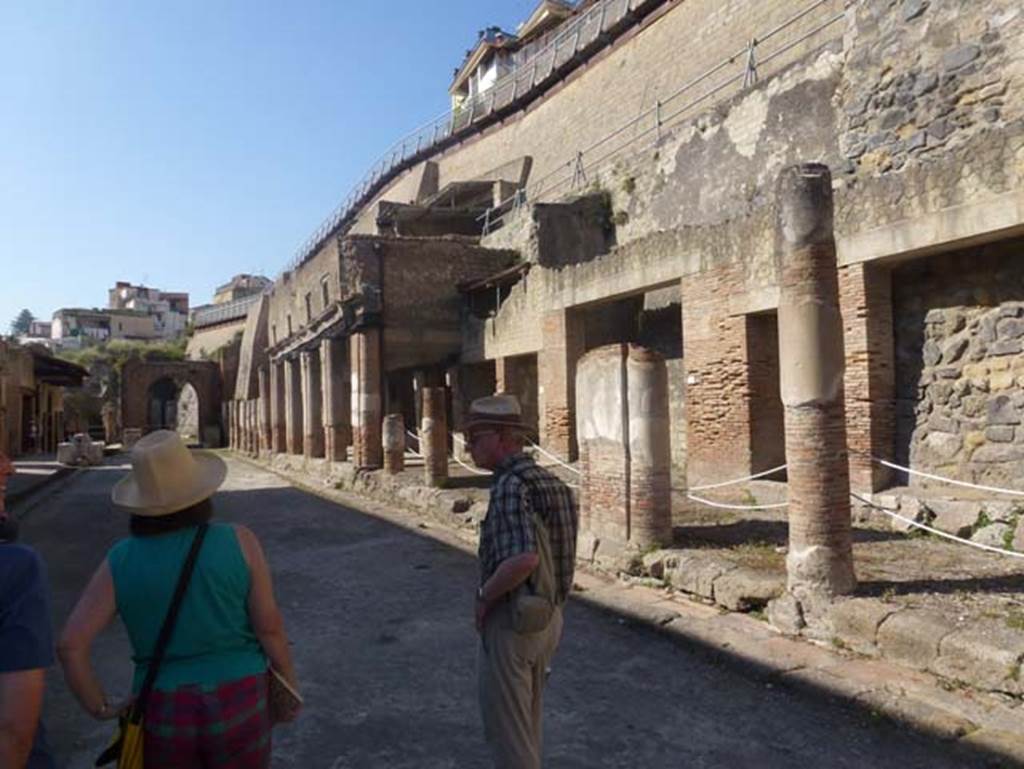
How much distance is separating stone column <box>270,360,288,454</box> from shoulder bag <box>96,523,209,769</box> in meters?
24.4

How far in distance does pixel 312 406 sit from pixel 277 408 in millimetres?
5638

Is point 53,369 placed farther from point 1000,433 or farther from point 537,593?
point 537,593

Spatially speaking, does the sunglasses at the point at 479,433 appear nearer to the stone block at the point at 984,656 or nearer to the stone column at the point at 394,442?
the stone block at the point at 984,656

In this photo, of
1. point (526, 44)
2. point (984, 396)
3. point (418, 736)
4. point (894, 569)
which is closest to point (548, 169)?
point (526, 44)

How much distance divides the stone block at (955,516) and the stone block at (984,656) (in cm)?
279

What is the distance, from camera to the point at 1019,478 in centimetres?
723

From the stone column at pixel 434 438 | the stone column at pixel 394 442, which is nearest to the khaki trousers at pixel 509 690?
the stone column at pixel 434 438

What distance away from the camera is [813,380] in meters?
5.43

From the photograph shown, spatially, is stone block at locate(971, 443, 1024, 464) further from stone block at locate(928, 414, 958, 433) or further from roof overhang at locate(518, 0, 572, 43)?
roof overhang at locate(518, 0, 572, 43)

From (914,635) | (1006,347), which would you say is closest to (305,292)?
(1006,347)

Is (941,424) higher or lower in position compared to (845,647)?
higher

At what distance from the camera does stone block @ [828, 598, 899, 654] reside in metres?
4.78

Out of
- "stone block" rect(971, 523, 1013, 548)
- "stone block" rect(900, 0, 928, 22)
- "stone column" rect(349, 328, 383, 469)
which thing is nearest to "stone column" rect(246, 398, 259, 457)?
"stone column" rect(349, 328, 383, 469)

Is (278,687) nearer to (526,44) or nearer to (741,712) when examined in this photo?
(741,712)
